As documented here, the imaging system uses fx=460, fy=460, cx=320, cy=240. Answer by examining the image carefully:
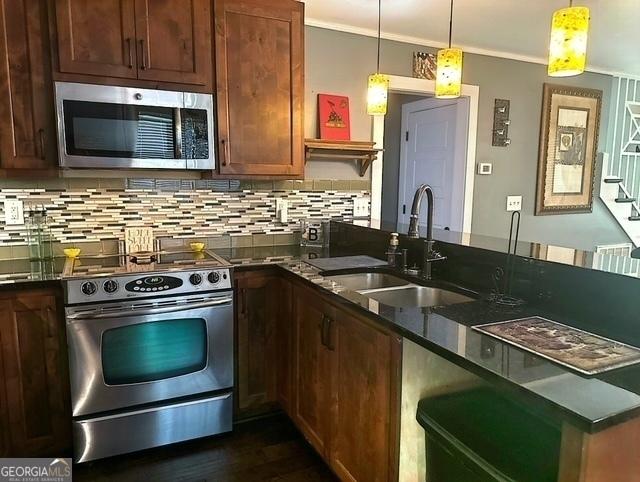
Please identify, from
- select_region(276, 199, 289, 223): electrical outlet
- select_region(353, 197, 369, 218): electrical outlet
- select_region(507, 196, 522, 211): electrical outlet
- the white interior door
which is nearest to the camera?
select_region(276, 199, 289, 223): electrical outlet

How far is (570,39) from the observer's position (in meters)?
1.53

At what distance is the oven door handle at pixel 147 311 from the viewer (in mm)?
2082

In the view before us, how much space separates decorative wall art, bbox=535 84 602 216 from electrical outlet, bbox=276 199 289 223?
94.2 inches

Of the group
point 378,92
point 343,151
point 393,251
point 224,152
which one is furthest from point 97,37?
point 393,251

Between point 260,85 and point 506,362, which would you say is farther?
point 260,85

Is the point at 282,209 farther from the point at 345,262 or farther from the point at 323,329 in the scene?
the point at 323,329

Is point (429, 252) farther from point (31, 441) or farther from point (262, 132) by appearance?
point (31, 441)

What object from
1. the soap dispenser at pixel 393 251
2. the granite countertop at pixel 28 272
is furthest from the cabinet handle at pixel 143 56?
the soap dispenser at pixel 393 251

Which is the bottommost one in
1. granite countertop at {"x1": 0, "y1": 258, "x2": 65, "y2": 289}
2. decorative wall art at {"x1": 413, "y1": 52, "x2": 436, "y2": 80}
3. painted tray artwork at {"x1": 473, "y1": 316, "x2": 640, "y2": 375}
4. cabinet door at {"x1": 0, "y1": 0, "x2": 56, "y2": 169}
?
granite countertop at {"x1": 0, "y1": 258, "x2": 65, "y2": 289}

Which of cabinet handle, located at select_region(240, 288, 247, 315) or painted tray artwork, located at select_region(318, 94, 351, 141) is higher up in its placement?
painted tray artwork, located at select_region(318, 94, 351, 141)

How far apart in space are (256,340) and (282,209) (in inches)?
37.8

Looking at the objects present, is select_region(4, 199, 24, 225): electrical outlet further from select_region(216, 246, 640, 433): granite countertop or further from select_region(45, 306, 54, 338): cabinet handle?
select_region(216, 246, 640, 433): granite countertop

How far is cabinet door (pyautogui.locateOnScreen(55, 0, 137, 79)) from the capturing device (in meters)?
2.18

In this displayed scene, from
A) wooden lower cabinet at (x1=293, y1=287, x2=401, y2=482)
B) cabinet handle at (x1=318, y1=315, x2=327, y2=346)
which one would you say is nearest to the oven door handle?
wooden lower cabinet at (x1=293, y1=287, x2=401, y2=482)
